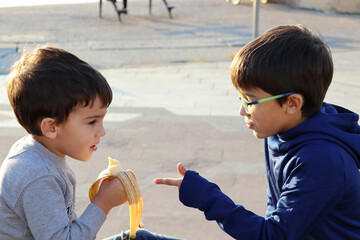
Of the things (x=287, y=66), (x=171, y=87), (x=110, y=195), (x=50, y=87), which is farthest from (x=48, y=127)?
(x=171, y=87)

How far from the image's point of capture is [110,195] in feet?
6.96

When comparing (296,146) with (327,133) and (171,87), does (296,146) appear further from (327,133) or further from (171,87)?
(171,87)

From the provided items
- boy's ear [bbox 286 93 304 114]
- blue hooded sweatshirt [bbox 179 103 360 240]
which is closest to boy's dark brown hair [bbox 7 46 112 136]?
blue hooded sweatshirt [bbox 179 103 360 240]

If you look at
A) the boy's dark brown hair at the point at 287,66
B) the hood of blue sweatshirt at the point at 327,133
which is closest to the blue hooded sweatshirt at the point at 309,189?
the hood of blue sweatshirt at the point at 327,133

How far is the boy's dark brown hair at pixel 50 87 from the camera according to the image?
198cm

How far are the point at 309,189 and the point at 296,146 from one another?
0.16 meters

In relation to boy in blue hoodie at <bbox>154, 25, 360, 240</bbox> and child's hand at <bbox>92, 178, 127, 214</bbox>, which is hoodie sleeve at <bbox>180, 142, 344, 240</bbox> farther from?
A: child's hand at <bbox>92, 178, 127, 214</bbox>

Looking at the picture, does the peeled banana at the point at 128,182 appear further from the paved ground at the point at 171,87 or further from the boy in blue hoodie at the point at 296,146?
the paved ground at the point at 171,87

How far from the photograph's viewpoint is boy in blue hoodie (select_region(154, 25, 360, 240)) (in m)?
1.87

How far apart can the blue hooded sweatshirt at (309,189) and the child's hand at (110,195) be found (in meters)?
0.24

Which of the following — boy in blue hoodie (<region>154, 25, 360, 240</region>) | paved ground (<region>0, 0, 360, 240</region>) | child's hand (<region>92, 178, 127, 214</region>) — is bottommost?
paved ground (<region>0, 0, 360, 240</region>)

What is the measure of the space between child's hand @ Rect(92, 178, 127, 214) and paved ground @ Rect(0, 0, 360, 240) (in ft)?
4.10

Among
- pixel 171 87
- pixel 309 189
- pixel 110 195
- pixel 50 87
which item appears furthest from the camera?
pixel 171 87

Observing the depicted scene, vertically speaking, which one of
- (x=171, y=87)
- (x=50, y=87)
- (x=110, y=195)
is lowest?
(x=171, y=87)
